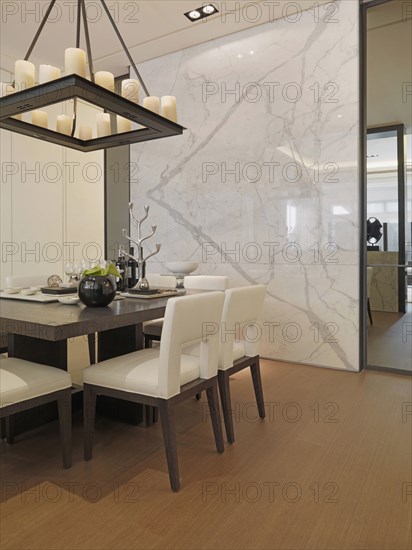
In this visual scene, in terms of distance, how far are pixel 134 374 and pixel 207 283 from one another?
159 centimetres

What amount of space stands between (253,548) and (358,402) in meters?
1.73

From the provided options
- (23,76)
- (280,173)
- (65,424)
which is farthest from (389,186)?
(65,424)

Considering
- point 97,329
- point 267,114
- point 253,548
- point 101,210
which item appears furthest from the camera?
point 101,210

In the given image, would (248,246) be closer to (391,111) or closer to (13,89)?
(391,111)

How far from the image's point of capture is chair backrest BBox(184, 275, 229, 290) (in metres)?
3.37

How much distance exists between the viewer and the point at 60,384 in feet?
6.39

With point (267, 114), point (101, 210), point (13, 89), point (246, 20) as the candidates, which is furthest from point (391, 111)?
point (101, 210)

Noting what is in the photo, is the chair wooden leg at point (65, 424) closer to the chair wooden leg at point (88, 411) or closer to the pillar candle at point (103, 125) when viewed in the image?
the chair wooden leg at point (88, 411)

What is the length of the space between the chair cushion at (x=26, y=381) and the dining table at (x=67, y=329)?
0.16 meters

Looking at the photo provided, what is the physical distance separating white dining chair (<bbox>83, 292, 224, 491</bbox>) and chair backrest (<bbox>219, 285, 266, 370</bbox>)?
0.48 ft

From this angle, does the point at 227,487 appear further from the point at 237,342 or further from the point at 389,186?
the point at 389,186

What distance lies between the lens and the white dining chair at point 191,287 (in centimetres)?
312

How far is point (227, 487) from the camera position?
1.87m

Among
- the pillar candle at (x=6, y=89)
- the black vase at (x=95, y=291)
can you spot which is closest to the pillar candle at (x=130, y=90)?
the pillar candle at (x=6, y=89)
